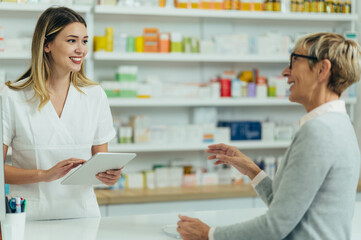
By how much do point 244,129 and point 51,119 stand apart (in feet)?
8.21

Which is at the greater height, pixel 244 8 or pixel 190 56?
pixel 244 8

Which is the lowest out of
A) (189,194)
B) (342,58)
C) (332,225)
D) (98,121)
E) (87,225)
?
(189,194)

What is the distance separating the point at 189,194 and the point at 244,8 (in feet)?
5.67

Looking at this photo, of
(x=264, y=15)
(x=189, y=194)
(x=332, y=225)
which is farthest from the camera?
(x=264, y=15)

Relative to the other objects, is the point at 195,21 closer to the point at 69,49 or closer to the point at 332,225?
the point at 69,49

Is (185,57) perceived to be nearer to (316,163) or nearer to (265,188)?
(265,188)

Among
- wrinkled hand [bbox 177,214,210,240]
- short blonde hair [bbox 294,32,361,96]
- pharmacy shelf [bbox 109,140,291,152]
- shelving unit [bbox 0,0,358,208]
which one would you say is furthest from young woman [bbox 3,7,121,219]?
pharmacy shelf [bbox 109,140,291,152]

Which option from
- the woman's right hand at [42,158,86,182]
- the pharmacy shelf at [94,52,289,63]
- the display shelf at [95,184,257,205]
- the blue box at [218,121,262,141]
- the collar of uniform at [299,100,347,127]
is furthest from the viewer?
the blue box at [218,121,262,141]

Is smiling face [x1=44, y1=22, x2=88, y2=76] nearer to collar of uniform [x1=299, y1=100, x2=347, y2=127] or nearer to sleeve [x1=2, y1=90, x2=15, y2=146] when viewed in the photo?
sleeve [x1=2, y1=90, x2=15, y2=146]

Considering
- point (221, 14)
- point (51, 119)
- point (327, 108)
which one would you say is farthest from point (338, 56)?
point (221, 14)

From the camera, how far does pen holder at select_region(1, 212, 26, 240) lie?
1.73 m

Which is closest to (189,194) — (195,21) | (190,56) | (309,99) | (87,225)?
(190,56)

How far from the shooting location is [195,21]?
465cm

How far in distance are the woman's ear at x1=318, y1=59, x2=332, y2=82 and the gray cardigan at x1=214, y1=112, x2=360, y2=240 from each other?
135 mm
